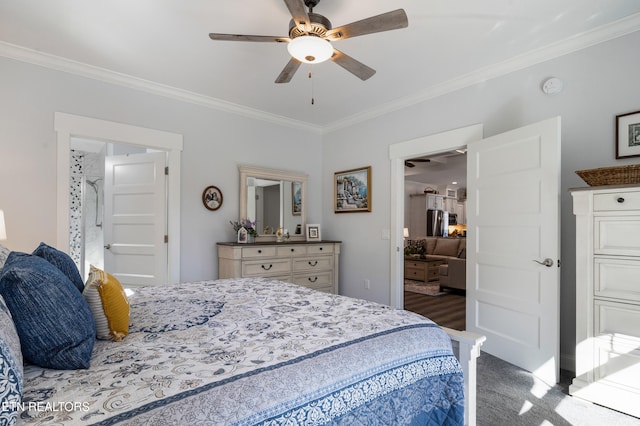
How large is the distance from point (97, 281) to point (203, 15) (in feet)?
6.35

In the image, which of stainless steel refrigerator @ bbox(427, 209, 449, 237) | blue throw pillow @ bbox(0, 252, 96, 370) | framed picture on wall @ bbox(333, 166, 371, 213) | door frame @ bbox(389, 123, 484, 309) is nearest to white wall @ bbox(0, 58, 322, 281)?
framed picture on wall @ bbox(333, 166, 371, 213)

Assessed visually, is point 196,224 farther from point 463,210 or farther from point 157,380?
point 463,210

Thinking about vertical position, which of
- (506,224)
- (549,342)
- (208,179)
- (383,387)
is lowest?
(549,342)

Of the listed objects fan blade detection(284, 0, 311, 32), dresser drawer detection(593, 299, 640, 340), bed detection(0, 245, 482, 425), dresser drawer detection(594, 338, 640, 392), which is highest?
fan blade detection(284, 0, 311, 32)

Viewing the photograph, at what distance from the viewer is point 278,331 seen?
51.6 inches

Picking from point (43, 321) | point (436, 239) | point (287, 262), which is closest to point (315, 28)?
point (43, 321)

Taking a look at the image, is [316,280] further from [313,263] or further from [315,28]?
[315,28]

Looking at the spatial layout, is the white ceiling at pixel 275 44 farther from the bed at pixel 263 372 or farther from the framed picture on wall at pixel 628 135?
the bed at pixel 263 372

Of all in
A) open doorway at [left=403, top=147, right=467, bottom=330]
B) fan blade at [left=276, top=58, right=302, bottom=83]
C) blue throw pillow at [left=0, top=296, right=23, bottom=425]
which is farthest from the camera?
open doorway at [left=403, top=147, right=467, bottom=330]

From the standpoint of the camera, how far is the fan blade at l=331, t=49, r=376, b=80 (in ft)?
7.06

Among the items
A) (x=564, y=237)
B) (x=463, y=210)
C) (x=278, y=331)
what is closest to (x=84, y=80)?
(x=278, y=331)

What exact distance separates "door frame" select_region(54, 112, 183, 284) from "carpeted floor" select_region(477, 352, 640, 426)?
3071 millimetres

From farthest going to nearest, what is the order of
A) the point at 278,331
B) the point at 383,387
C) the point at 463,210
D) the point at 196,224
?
the point at 463,210
the point at 196,224
the point at 278,331
the point at 383,387

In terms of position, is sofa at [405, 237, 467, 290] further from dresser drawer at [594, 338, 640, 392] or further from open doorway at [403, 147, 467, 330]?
dresser drawer at [594, 338, 640, 392]
